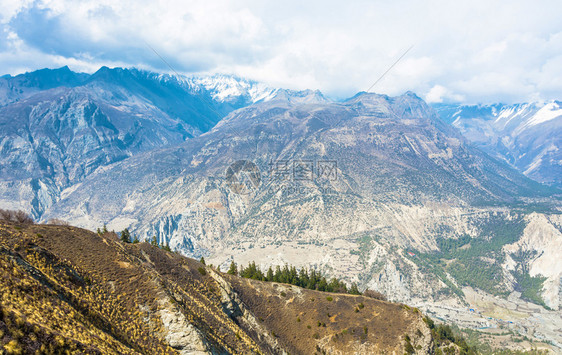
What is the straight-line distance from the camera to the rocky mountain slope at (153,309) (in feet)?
81.9

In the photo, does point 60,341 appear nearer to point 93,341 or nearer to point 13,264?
point 93,341

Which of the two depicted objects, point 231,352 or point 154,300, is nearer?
point 154,300

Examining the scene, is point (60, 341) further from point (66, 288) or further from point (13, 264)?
point (66, 288)

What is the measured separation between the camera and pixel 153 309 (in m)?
41.2

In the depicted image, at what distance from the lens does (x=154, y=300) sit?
42.4 meters

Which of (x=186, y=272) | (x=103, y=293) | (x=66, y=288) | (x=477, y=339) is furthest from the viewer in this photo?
(x=477, y=339)

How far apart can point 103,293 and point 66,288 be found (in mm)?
6010

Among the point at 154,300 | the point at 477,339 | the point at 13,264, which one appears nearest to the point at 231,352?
the point at 154,300

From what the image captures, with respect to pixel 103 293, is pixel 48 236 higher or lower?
higher

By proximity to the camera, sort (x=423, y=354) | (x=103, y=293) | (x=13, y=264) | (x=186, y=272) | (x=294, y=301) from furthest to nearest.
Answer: (x=294, y=301)
(x=423, y=354)
(x=186, y=272)
(x=103, y=293)
(x=13, y=264)

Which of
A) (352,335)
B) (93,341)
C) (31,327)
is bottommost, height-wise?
(352,335)

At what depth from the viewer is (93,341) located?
2458cm

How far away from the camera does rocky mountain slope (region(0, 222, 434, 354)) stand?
24969 millimetres

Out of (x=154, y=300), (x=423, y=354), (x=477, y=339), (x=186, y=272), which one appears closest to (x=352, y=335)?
(x=423, y=354)
